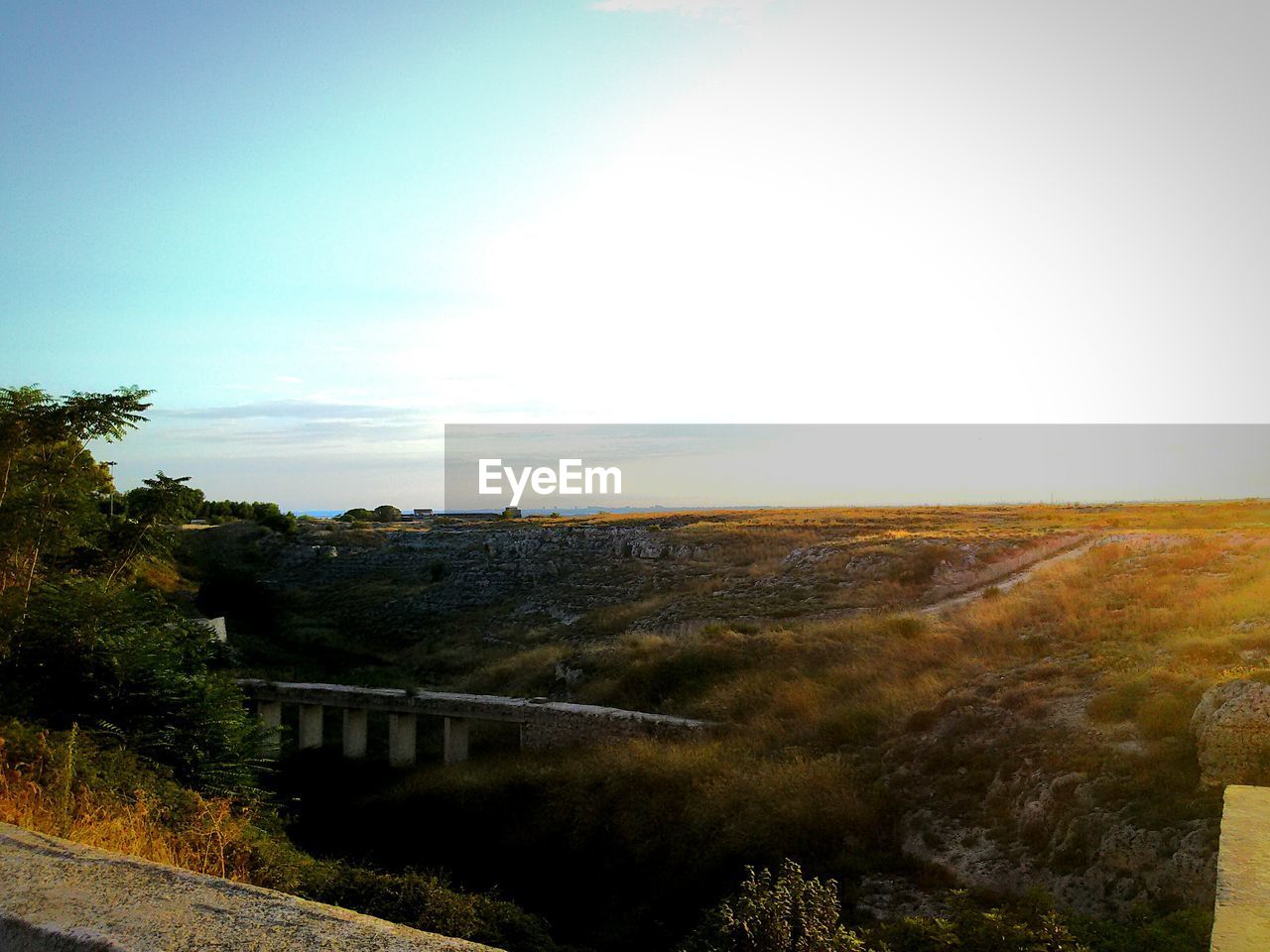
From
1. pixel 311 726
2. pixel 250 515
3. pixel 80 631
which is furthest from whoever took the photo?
pixel 250 515

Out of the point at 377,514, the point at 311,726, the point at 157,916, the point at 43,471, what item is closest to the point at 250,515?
the point at 377,514

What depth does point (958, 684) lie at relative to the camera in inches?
655

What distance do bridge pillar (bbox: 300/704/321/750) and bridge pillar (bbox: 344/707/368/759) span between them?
1118mm

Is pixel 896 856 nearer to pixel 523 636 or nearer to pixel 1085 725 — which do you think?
pixel 1085 725

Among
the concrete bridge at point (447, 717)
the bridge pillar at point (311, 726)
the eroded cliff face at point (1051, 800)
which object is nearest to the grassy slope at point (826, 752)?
the eroded cliff face at point (1051, 800)

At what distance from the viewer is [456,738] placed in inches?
850

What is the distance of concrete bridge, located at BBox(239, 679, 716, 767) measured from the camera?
1919cm

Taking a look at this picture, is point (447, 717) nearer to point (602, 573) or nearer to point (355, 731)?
point (355, 731)

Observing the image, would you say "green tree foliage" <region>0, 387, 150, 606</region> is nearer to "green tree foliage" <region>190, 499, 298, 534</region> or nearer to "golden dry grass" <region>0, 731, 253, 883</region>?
"golden dry grass" <region>0, 731, 253, 883</region>

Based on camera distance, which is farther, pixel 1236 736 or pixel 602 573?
pixel 602 573

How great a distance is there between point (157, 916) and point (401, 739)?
1931cm

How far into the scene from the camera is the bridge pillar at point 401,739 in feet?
72.1

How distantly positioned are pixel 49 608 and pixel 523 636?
25.8 meters

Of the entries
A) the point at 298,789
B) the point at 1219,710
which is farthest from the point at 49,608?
the point at 1219,710
